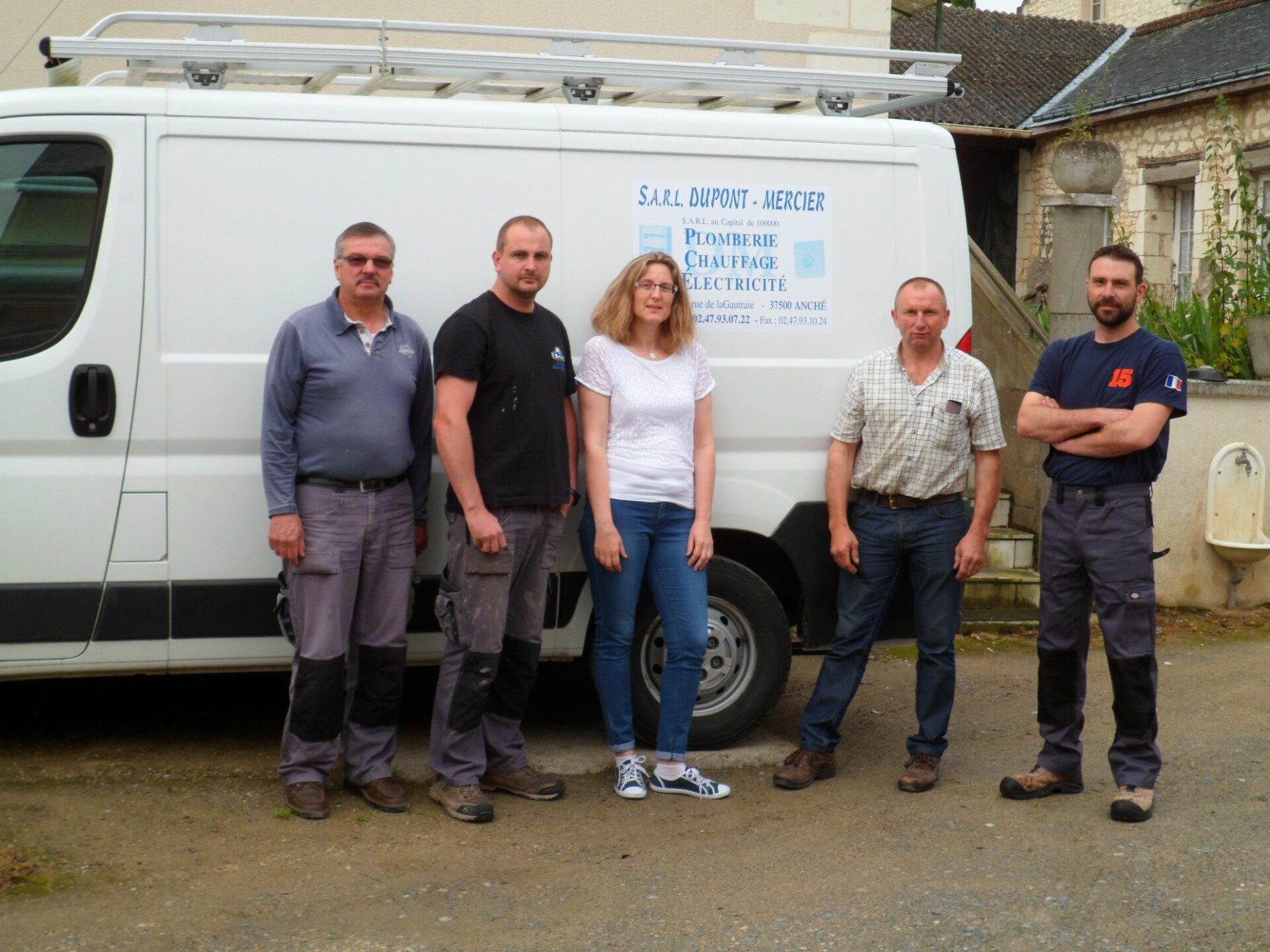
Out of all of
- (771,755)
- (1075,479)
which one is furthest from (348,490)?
(1075,479)

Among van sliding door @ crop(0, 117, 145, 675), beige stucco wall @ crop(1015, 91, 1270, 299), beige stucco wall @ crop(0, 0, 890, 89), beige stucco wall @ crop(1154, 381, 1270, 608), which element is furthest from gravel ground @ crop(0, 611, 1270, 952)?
beige stucco wall @ crop(1015, 91, 1270, 299)

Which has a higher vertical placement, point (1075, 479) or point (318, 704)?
point (1075, 479)

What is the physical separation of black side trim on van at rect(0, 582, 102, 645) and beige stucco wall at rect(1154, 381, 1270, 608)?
6079 millimetres

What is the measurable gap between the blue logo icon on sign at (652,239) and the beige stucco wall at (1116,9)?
66.4 ft

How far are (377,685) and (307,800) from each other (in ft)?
1.43

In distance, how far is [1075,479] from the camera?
15.9ft

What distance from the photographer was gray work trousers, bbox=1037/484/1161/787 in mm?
4762

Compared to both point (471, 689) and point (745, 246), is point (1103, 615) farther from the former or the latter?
Result: point (471, 689)

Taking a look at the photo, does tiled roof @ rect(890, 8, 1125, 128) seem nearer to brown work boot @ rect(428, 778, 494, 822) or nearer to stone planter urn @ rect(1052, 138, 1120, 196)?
stone planter urn @ rect(1052, 138, 1120, 196)

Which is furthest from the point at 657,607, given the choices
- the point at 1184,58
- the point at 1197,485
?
the point at 1184,58

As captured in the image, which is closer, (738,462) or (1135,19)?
(738,462)

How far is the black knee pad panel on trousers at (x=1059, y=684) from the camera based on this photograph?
16.4ft

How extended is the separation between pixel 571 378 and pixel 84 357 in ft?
5.27

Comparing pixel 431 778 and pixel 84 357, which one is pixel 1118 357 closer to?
pixel 431 778
